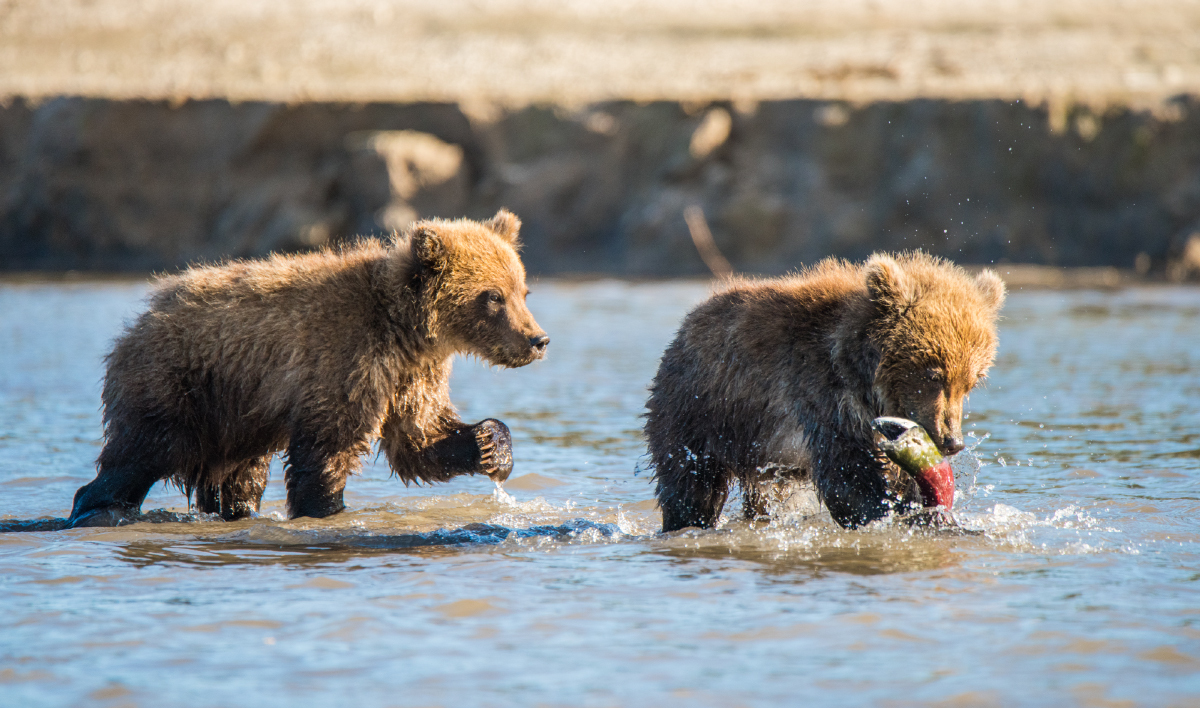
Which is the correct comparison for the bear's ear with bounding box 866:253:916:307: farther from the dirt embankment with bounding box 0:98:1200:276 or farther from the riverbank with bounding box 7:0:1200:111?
the riverbank with bounding box 7:0:1200:111

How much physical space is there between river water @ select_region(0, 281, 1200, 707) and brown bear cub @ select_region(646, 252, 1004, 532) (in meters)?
0.30

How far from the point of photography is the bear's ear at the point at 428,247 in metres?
7.36

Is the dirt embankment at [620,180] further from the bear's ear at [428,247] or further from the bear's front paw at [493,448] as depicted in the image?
the bear's ear at [428,247]

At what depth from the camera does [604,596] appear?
5789 millimetres

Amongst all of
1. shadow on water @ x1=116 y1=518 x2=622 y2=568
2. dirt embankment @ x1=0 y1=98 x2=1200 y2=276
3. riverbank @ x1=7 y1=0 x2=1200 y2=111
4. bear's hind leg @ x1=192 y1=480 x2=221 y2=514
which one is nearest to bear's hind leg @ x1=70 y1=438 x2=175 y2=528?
shadow on water @ x1=116 y1=518 x2=622 y2=568

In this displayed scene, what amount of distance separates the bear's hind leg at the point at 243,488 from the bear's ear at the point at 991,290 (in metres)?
4.25

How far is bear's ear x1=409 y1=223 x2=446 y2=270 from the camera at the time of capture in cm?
736

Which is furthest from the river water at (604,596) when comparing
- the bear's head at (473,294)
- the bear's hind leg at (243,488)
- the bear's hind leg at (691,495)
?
the bear's head at (473,294)

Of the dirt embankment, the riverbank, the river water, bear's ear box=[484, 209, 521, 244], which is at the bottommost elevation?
the river water

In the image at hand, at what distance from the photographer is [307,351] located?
708 centimetres

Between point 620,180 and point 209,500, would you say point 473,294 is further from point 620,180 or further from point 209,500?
point 620,180

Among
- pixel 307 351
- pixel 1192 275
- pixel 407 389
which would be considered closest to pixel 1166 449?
pixel 407 389

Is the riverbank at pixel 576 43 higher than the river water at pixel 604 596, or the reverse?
the riverbank at pixel 576 43

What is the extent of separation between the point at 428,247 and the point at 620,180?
86.8ft
